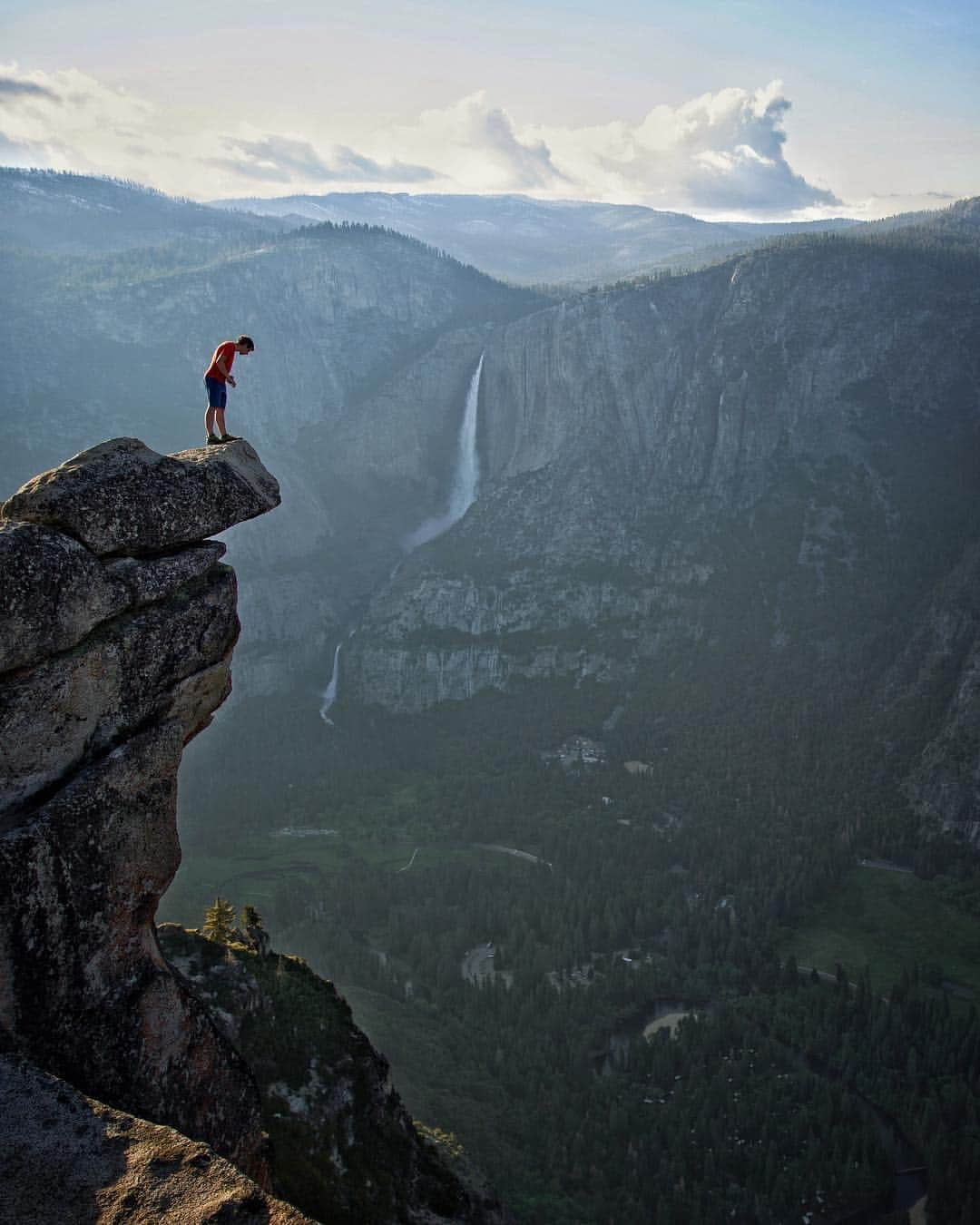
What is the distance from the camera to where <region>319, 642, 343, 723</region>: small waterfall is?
14300 centimetres

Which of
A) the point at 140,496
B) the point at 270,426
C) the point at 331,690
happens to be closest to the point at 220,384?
the point at 140,496

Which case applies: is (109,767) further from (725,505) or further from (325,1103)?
(725,505)

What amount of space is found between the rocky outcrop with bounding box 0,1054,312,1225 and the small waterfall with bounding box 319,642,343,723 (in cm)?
12101

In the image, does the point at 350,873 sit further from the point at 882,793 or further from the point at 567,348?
the point at 567,348

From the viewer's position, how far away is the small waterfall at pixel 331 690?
143000mm

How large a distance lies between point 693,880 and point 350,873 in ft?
104

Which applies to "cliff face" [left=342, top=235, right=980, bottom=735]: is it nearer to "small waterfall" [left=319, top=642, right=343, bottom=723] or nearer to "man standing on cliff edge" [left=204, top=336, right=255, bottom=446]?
"small waterfall" [left=319, top=642, right=343, bottom=723]

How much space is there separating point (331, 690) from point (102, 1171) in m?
131

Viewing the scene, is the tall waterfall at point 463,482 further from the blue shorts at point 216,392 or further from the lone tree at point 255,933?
the blue shorts at point 216,392

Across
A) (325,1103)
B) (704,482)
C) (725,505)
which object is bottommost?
(325,1103)

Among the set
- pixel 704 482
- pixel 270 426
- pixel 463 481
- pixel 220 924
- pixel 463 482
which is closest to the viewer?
pixel 220 924

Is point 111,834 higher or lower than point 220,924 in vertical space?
higher

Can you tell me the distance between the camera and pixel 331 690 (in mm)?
148625

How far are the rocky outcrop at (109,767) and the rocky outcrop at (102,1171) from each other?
8.71 ft
